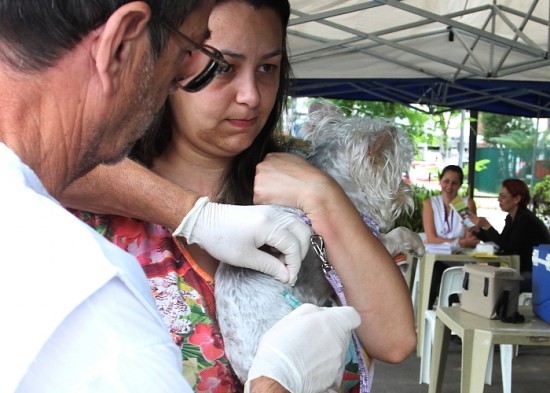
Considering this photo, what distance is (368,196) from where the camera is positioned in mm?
1830

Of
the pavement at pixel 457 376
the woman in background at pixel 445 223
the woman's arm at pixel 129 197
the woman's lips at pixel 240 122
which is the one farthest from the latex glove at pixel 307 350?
the woman in background at pixel 445 223

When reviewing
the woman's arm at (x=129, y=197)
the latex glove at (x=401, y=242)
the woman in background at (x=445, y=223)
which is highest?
the woman's arm at (x=129, y=197)

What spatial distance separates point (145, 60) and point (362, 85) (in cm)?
868

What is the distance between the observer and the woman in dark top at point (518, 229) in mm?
7742

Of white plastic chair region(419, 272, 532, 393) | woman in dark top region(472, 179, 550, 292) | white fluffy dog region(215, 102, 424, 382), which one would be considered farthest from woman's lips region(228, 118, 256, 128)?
woman in dark top region(472, 179, 550, 292)

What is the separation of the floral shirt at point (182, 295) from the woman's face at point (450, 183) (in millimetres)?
7295

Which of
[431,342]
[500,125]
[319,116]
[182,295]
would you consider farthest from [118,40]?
[500,125]

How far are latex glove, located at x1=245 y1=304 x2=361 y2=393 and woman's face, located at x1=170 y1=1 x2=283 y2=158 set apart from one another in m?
0.46

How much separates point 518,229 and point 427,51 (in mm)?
2103

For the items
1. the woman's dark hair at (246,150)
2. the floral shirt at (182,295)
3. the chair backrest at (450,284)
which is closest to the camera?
the floral shirt at (182,295)

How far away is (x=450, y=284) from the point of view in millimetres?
7039

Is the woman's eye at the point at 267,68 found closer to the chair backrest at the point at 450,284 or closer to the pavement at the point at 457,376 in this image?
the pavement at the point at 457,376

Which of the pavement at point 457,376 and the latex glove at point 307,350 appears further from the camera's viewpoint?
the pavement at point 457,376

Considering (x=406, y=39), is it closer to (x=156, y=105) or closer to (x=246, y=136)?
(x=246, y=136)
